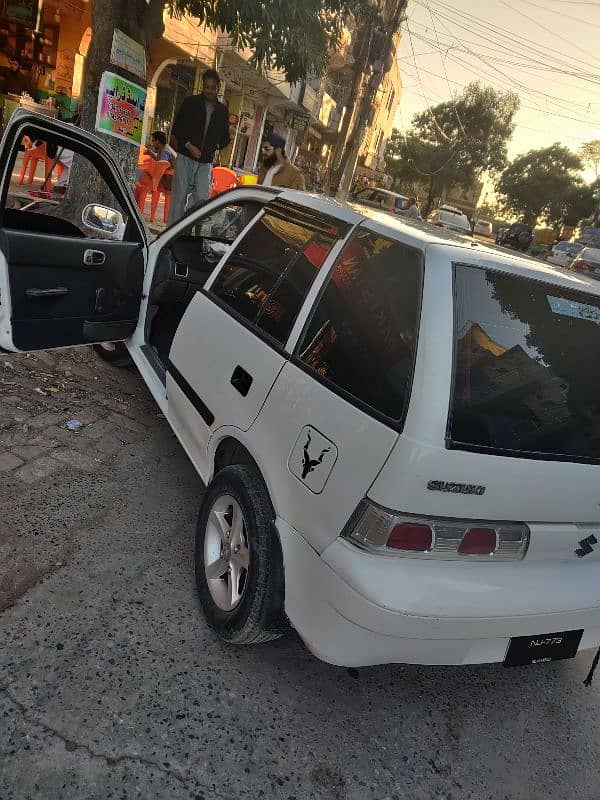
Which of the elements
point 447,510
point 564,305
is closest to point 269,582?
point 447,510

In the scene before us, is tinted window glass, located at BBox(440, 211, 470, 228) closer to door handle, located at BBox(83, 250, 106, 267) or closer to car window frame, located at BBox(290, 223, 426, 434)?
door handle, located at BBox(83, 250, 106, 267)

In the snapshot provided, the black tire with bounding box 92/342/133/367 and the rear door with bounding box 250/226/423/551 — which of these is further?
the black tire with bounding box 92/342/133/367

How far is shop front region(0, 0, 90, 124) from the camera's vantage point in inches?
496

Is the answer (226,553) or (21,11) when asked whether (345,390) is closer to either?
(226,553)

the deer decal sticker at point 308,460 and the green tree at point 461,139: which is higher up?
the green tree at point 461,139

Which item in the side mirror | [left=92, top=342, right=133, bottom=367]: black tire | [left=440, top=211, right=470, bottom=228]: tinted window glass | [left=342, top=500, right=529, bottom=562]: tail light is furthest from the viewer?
[left=440, top=211, right=470, bottom=228]: tinted window glass

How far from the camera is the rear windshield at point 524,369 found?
5.72 ft

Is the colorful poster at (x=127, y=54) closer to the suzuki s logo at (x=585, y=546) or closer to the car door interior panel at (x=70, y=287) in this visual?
the car door interior panel at (x=70, y=287)

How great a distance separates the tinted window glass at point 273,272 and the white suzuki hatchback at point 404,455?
13 millimetres

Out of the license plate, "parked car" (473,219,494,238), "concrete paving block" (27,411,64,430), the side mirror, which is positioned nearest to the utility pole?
→ the side mirror


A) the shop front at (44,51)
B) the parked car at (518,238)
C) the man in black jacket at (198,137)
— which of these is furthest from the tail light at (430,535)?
the parked car at (518,238)

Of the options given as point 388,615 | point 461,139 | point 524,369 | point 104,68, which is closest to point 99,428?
point 388,615

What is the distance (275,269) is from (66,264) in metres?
1.35

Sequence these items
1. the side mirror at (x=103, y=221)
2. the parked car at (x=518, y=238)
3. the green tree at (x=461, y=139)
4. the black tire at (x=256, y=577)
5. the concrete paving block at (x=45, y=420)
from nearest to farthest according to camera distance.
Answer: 1. the black tire at (x=256, y=577)
2. the side mirror at (x=103, y=221)
3. the concrete paving block at (x=45, y=420)
4. the parked car at (x=518, y=238)
5. the green tree at (x=461, y=139)
